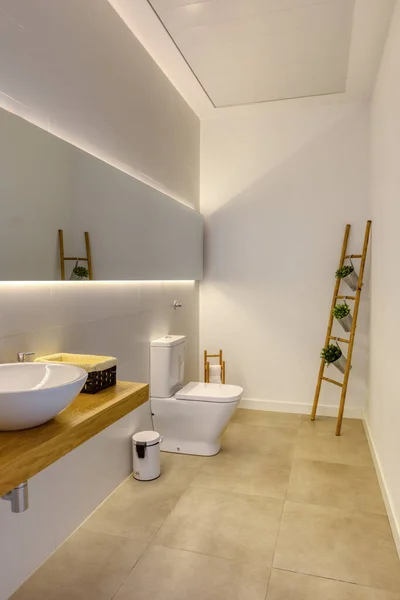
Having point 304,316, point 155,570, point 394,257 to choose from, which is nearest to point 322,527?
point 155,570

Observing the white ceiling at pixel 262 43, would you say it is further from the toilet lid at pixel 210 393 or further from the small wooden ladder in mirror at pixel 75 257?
the toilet lid at pixel 210 393

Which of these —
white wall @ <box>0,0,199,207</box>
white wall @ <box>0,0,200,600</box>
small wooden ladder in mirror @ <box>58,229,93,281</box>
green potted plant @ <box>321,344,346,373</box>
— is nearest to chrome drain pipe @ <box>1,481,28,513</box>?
white wall @ <box>0,0,200,600</box>

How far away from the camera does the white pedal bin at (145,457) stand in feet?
8.54

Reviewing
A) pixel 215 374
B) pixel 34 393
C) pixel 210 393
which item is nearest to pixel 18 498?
pixel 34 393

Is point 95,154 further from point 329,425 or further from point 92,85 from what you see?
point 329,425

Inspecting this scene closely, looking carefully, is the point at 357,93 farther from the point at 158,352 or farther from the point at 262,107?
the point at 158,352

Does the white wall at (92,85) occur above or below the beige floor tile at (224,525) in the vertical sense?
above

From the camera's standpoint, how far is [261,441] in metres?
3.29

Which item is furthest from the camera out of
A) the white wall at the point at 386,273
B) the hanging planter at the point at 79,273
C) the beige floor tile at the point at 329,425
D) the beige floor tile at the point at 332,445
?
the beige floor tile at the point at 329,425

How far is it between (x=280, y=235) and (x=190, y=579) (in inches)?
113

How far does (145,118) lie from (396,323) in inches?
79.9

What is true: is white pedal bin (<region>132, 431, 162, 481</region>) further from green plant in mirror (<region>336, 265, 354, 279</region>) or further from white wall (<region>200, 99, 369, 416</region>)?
green plant in mirror (<region>336, 265, 354, 279</region>)

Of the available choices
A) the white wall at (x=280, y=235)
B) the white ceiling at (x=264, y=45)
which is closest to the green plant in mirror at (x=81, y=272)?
the white ceiling at (x=264, y=45)

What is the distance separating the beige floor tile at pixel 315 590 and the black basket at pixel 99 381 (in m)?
1.04
